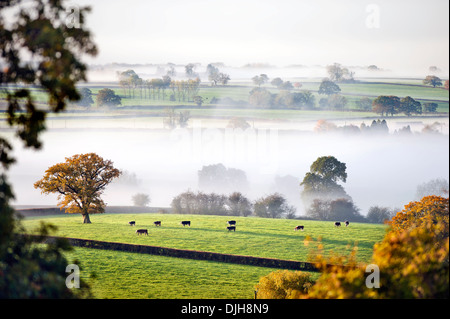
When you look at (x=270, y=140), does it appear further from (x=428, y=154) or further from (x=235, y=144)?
(x=428, y=154)

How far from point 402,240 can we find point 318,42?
108142 mm

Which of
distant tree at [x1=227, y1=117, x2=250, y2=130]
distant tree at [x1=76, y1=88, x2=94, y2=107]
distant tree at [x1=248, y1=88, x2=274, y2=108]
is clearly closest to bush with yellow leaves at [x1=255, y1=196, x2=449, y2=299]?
distant tree at [x1=76, y1=88, x2=94, y2=107]

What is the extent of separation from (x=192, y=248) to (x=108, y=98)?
227ft

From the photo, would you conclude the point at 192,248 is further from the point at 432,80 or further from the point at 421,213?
the point at 432,80

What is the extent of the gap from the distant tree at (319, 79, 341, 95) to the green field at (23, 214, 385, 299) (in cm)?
6314

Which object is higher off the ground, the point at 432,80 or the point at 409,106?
the point at 432,80

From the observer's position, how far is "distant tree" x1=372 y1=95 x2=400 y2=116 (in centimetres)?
10438

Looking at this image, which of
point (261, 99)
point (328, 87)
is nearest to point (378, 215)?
point (328, 87)

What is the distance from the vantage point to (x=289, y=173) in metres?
118

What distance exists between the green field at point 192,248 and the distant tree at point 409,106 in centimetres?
5544

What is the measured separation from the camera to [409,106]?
333ft

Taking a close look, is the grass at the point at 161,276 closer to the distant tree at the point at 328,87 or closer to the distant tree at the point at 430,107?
the distant tree at the point at 430,107

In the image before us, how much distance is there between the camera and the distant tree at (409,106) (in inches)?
3994
